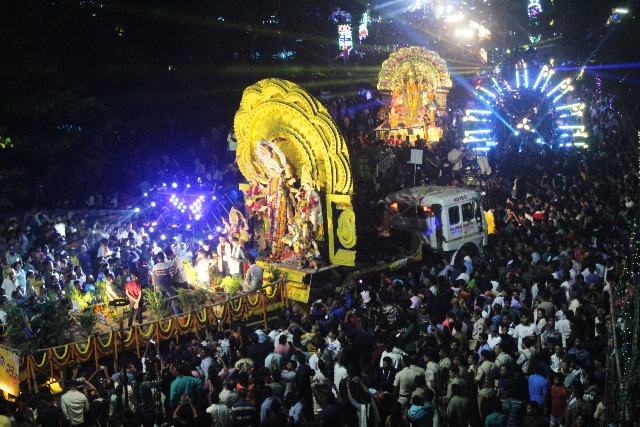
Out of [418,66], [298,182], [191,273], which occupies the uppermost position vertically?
[418,66]

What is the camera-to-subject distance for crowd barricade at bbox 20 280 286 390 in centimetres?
1300

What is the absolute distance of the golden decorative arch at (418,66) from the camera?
3042cm

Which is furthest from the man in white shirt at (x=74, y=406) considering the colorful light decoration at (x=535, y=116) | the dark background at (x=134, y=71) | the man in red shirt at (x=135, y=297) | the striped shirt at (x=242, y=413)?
the colorful light decoration at (x=535, y=116)

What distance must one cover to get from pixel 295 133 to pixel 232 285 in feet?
13.0

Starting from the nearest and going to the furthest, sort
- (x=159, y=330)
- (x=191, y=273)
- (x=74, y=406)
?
(x=74, y=406)
(x=159, y=330)
(x=191, y=273)

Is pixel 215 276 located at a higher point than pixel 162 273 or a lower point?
lower

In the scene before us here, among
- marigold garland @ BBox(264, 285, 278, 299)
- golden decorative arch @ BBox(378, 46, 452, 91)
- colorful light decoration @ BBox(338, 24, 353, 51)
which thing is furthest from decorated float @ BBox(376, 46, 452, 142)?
marigold garland @ BBox(264, 285, 278, 299)

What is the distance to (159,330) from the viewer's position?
47.0ft

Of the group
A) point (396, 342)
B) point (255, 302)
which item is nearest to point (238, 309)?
point (255, 302)

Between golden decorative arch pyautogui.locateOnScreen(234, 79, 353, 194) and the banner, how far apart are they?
7633mm

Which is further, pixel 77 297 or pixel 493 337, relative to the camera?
pixel 77 297

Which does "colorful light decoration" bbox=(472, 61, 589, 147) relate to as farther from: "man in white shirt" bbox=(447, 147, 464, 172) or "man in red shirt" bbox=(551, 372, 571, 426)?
"man in red shirt" bbox=(551, 372, 571, 426)

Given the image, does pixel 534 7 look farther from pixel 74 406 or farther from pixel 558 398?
pixel 74 406

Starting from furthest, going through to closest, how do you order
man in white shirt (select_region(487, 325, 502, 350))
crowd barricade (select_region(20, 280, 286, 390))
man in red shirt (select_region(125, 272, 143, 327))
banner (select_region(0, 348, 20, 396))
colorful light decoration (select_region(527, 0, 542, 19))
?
1. colorful light decoration (select_region(527, 0, 542, 19))
2. man in red shirt (select_region(125, 272, 143, 327))
3. crowd barricade (select_region(20, 280, 286, 390))
4. banner (select_region(0, 348, 20, 396))
5. man in white shirt (select_region(487, 325, 502, 350))
